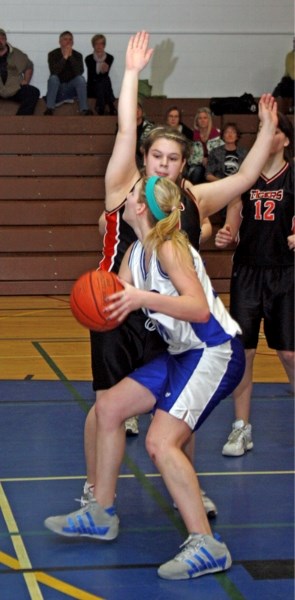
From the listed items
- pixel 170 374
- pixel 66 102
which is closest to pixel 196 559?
pixel 170 374

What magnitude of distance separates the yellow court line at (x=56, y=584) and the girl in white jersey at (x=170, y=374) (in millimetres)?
285

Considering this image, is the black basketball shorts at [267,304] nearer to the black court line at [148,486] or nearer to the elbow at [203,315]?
the black court line at [148,486]

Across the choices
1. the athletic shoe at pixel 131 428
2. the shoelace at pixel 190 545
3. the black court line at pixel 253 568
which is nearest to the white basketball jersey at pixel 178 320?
the shoelace at pixel 190 545

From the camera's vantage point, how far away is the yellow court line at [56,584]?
137 inches

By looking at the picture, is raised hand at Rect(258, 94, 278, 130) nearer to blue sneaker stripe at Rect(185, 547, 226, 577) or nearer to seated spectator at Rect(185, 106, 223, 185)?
blue sneaker stripe at Rect(185, 547, 226, 577)

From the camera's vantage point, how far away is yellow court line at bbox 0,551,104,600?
347cm

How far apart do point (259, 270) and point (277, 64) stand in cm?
1087

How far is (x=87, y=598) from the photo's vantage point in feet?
11.3

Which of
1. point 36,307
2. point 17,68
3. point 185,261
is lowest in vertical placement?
point 36,307

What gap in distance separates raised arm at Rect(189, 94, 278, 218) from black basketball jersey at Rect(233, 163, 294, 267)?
87cm

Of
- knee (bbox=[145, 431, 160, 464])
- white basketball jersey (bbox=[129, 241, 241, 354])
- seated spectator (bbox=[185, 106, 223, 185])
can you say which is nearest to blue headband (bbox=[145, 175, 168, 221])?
white basketball jersey (bbox=[129, 241, 241, 354])

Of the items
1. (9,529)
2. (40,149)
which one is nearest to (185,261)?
(9,529)

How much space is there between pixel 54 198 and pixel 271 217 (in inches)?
337

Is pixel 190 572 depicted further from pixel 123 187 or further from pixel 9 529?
pixel 123 187
